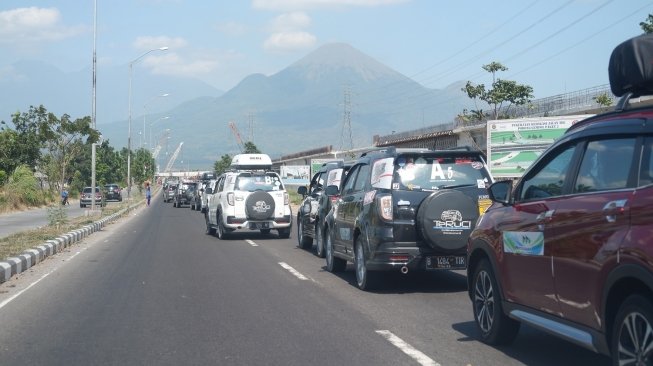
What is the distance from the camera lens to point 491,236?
750 cm

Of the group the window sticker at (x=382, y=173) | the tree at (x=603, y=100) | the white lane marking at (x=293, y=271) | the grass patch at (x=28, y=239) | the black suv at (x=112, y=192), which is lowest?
the white lane marking at (x=293, y=271)

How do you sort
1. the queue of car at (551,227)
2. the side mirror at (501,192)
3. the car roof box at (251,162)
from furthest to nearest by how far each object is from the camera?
the car roof box at (251,162) < the side mirror at (501,192) < the queue of car at (551,227)

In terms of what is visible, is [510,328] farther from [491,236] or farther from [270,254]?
[270,254]

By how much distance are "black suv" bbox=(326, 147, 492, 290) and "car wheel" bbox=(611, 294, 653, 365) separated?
16.7ft

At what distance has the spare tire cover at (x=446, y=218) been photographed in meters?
10.4

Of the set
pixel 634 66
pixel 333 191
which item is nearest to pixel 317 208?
pixel 333 191

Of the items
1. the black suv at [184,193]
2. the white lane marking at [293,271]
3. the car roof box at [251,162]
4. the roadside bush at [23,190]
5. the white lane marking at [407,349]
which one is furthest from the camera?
the black suv at [184,193]

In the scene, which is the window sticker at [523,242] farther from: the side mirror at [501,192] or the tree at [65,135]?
the tree at [65,135]

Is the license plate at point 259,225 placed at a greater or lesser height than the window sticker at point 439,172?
lesser

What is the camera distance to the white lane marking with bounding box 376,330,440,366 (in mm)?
7098

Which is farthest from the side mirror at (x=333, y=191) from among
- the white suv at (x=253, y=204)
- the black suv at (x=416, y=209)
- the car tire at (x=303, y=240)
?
the white suv at (x=253, y=204)

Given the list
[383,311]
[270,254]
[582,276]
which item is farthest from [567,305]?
[270,254]

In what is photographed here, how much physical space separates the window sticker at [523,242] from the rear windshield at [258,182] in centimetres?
1571

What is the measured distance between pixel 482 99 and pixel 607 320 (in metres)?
48.7
